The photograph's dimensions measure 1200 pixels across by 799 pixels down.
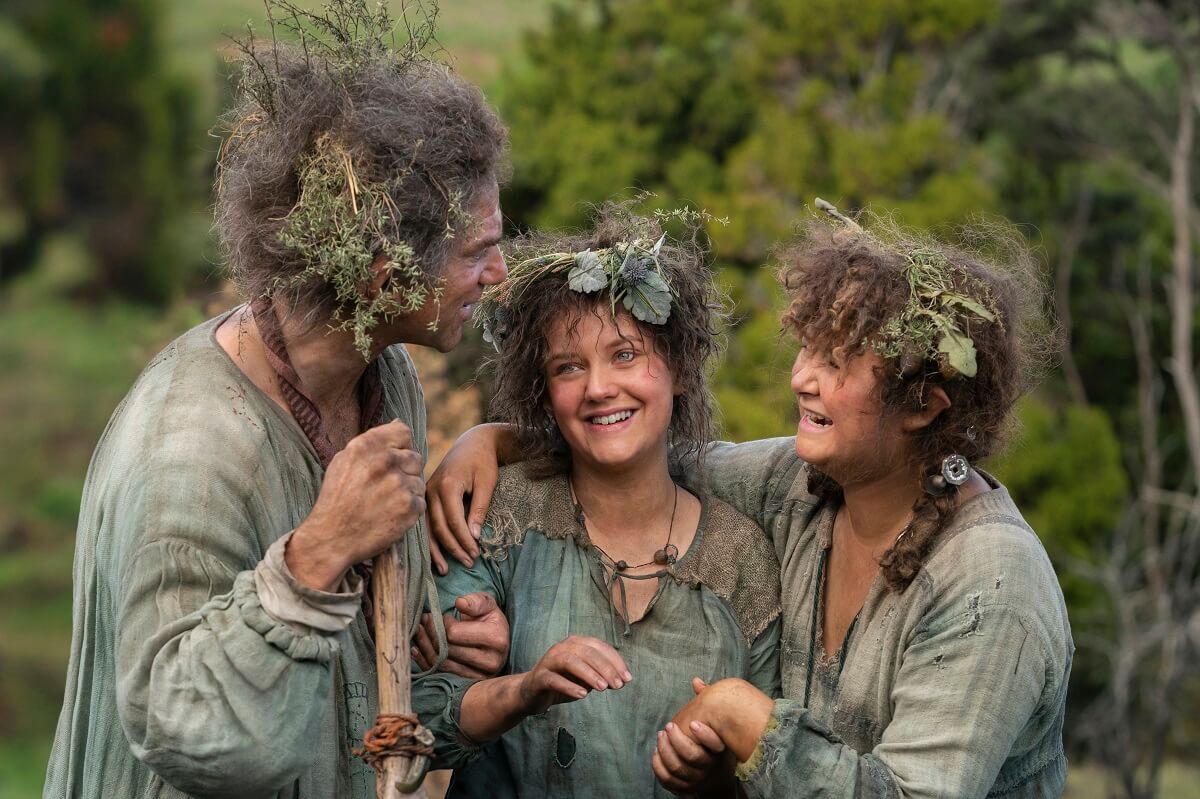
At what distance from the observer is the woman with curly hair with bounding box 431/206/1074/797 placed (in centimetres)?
330

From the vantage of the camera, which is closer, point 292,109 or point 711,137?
point 292,109

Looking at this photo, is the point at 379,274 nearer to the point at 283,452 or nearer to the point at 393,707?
the point at 283,452

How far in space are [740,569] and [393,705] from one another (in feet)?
3.77

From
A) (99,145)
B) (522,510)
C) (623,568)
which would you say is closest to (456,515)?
(522,510)

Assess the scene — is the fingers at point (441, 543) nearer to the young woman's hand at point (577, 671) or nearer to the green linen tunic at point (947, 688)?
the young woman's hand at point (577, 671)

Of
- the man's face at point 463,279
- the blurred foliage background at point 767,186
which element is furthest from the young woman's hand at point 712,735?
the blurred foliage background at point 767,186

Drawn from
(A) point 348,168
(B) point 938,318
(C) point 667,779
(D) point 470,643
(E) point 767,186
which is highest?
(A) point 348,168

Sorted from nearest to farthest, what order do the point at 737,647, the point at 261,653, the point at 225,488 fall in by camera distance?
the point at 261,653, the point at 225,488, the point at 737,647

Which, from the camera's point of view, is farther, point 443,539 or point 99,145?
point 99,145

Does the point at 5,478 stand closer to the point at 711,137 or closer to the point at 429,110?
the point at 711,137

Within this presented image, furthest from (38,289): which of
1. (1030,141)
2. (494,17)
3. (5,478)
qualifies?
(1030,141)

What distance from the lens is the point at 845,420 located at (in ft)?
11.9

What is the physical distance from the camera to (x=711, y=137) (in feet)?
60.0

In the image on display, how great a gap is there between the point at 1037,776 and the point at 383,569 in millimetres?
1619
